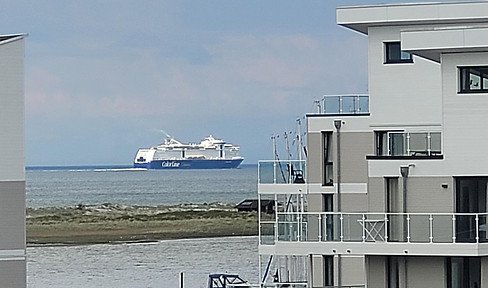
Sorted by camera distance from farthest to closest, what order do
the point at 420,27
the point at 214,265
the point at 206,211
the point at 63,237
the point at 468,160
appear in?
the point at 206,211 → the point at 63,237 → the point at 214,265 → the point at 420,27 → the point at 468,160

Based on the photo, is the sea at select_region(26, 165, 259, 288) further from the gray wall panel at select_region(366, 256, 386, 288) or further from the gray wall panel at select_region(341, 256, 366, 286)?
the gray wall panel at select_region(366, 256, 386, 288)

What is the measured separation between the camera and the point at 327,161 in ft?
107

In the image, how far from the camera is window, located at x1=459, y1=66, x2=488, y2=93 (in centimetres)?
2408

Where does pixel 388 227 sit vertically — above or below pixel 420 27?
below

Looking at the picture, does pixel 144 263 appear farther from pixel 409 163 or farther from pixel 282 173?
pixel 409 163

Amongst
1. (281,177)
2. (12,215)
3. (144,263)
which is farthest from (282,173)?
(144,263)

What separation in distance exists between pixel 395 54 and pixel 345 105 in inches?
79.7

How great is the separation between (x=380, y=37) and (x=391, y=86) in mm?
1128

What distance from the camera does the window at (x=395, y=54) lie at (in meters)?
30.1

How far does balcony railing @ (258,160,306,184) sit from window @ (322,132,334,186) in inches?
33.1

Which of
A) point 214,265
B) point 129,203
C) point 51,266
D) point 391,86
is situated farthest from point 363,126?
point 129,203

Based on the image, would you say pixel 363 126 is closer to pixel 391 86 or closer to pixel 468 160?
pixel 391 86

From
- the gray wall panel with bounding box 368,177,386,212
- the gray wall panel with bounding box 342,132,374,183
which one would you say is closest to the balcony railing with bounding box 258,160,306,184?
the gray wall panel with bounding box 342,132,374,183

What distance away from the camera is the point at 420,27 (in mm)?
29688
